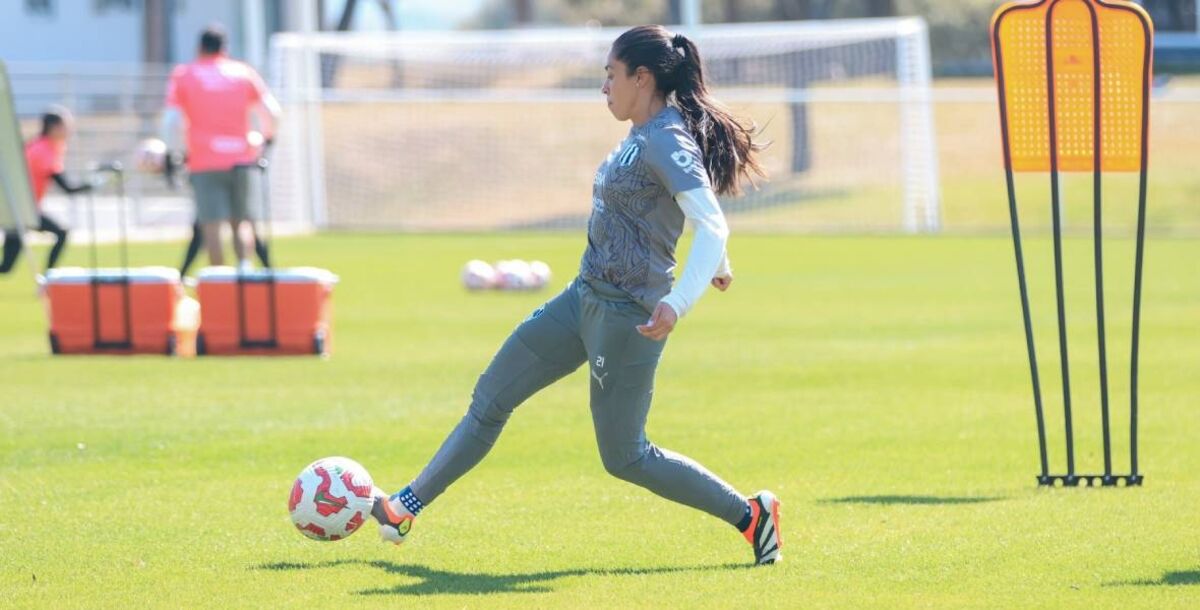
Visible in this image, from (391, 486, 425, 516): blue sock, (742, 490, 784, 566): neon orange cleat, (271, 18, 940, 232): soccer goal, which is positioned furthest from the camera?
(271, 18, 940, 232): soccer goal

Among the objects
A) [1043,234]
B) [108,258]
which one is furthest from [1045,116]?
[1043,234]

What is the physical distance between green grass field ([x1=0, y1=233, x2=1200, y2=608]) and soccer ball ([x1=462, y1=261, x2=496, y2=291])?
2.51 metres

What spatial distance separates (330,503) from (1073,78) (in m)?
3.59

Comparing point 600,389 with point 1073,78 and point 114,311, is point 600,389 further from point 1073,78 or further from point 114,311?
point 114,311

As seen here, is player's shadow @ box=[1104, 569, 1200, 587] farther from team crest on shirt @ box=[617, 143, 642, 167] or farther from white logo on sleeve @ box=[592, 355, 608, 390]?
team crest on shirt @ box=[617, 143, 642, 167]

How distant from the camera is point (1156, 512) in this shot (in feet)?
25.6

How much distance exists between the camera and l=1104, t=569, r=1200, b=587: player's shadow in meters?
6.39

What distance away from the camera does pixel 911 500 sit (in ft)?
27.1

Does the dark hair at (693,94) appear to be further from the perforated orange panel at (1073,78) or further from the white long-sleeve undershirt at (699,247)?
the perforated orange panel at (1073,78)

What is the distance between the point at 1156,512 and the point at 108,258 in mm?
19520

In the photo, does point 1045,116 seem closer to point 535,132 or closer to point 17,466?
point 17,466

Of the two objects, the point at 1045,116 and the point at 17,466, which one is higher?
the point at 1045,116

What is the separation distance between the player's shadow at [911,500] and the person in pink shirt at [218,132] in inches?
343

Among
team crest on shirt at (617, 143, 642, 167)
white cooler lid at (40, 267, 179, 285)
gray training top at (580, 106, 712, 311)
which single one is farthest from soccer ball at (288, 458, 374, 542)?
white cooler lid at (40, 267, 179, 285)
